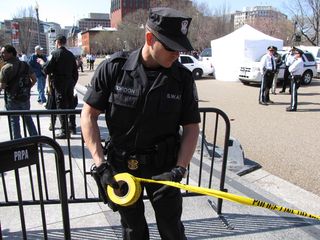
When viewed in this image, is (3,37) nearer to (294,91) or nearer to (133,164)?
(294,91)

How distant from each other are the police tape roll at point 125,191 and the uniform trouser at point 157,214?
147 millimetres

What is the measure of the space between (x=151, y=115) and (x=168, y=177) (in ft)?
1.28

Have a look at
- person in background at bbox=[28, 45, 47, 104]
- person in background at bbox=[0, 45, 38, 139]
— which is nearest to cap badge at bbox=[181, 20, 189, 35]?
person in background at bbox=[0, 45, 38, 139]

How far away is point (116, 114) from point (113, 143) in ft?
0.75

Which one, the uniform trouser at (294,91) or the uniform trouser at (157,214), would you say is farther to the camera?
the uniform trouser at (294,91)

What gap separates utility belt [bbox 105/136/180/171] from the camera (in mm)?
2277

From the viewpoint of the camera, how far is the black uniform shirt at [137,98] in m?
2.16

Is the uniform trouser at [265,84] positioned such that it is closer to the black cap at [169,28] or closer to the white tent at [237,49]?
the white tent at [237,49]

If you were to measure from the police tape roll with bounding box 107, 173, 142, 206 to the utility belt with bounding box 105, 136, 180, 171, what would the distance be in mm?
138

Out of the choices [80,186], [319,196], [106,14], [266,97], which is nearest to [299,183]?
[319,196]

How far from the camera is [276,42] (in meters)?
19.4

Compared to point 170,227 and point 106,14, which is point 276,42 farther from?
point 106,14

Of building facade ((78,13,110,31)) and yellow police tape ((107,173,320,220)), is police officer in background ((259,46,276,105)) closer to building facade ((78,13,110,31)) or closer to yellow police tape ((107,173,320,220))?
yellow police tape ((107,173,320,220))

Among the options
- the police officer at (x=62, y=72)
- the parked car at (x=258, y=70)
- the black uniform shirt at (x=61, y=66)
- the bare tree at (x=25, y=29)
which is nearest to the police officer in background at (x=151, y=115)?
the police officer at (x=62, y=72)
